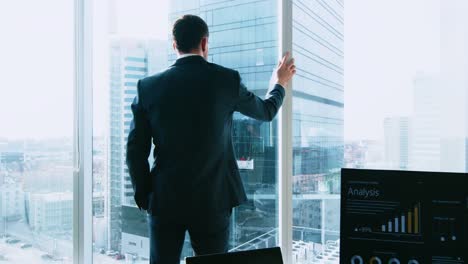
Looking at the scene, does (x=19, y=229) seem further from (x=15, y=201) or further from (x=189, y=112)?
(x=189, y=112)

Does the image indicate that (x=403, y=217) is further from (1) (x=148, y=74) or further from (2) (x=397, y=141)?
(1) (x=148, y=74)

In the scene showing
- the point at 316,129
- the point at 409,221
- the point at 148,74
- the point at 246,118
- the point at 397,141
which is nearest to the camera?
the point at 409,221

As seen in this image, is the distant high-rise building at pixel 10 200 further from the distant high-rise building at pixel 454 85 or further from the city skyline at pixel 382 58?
the distant high-rise building at pixel 454 85

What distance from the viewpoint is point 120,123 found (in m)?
2.74

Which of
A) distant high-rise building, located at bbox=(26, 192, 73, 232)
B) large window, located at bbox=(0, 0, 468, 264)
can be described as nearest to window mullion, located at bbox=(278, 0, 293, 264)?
large window, located at bbox=(0, 0, 468, 264)

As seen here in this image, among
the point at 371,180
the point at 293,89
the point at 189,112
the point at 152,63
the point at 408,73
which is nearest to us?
the point at 371,180

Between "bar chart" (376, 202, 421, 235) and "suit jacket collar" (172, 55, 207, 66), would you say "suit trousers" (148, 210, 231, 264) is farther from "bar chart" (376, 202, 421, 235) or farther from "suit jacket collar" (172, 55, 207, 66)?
"bar chart" (376, 202, 421, 235)

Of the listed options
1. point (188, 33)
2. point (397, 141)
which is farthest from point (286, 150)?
point (188, 33)

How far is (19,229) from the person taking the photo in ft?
8.93

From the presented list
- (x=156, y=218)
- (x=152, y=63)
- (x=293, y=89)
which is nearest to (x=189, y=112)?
(x=156, y=218)

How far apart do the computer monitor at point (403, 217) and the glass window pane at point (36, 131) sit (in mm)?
2146

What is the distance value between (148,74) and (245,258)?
1760 mm

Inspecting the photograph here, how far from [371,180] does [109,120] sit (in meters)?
2.05

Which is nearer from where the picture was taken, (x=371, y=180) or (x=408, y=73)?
(x=371, y=180)
